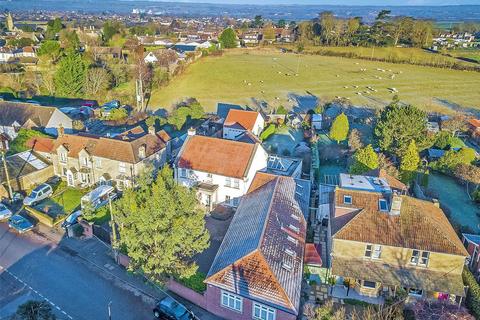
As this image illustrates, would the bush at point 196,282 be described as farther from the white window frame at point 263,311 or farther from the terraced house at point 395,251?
the terraced house at point 395,251

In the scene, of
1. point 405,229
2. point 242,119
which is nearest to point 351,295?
point 405,229

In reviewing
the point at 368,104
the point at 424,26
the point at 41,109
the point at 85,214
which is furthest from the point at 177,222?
the point at 424,26

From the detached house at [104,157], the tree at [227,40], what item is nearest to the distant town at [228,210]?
the detached house at [104,157]

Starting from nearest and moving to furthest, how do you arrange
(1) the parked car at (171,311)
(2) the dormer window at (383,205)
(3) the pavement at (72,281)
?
1. (1) the parked car at (171,311)
2. (3) the pavement at (72,281)
3. (2) the dormer window at (383,205)

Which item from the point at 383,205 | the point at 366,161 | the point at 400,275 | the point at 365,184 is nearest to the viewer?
the point at 400,275

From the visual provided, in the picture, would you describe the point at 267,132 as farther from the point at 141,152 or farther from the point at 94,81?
the point at 94,81

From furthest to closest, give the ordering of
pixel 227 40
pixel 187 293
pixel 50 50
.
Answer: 1. pixel 227 40
2. pixel 50 50
3. pixel 187 293

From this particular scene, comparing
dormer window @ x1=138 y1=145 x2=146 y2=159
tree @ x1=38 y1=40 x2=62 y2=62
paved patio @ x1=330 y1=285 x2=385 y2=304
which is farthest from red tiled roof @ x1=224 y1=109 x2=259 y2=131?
tree @ x1=38 y1=40 x2=62 y2=62
